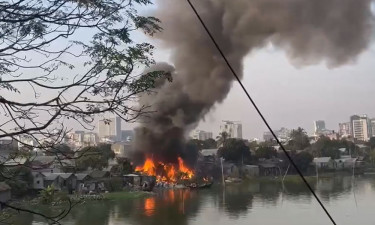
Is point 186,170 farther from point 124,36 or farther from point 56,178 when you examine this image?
point 124,36

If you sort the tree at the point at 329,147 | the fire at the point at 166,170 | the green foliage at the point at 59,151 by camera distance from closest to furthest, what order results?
the green foliage at the point at 59,151 → the fire at the point at 166,170 → the tree at the point at 329,147

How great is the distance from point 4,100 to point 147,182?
11.6 meters

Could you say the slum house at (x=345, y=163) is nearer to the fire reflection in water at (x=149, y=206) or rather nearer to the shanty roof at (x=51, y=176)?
the fire reflection in water at (x=149, y=206)

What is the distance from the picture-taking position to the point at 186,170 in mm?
15617

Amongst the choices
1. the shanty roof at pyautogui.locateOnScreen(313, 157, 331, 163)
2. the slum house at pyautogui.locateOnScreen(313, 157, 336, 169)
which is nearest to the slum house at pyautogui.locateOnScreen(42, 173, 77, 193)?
the slum house at pyautogui.locateOnScreen(313, 157, 336, 169)

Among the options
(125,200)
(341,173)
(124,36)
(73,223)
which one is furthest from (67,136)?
(341,173)

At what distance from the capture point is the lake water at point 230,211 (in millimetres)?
7145

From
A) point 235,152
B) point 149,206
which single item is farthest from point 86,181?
point 235,152

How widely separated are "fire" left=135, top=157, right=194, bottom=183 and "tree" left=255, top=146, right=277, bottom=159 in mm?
3025

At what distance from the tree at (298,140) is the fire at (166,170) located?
5.61 m

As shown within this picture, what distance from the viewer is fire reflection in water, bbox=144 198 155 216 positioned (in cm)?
814

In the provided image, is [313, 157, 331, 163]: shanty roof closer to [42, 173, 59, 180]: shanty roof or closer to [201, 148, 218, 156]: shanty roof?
[201, 148, 218, 156]: shanty roof

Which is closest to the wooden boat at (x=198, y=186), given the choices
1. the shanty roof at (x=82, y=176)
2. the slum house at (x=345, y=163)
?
the shanty roof at (x=82, y=176)

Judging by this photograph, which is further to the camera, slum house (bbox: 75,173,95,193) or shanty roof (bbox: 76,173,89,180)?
shanty roof (bbox: 76,173,89,180)
